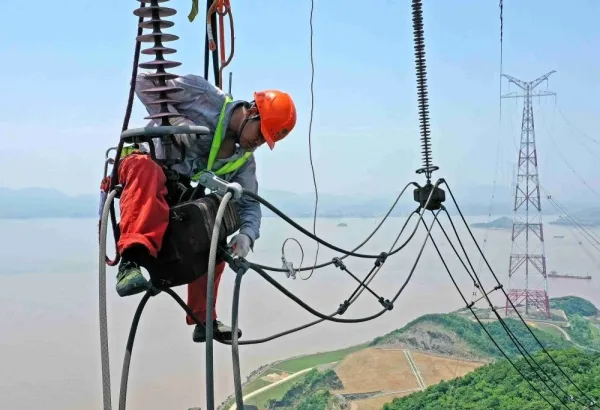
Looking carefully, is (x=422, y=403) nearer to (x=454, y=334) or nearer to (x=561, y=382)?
(x=561, y=382)

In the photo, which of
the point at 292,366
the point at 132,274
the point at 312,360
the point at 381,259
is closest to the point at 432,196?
the point at 381,259

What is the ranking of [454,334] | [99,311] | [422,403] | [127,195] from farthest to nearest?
1. [454,334]
2. [422,403]
3. [127,195]
4. [99,311]

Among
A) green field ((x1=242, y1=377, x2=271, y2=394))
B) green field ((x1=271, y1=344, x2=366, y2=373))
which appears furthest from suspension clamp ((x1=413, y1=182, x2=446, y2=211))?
green field ((x1=271, y1=344, x2=366, y2=373))

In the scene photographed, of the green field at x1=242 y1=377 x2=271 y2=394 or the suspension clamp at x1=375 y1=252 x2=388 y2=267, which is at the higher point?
the suspension clamp at x1=375 y1=252 x2=388 y2=267

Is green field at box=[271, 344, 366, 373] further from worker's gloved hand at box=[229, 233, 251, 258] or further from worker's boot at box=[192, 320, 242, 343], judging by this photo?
worker's gloved hand at box=[229, 233, 251, 258]

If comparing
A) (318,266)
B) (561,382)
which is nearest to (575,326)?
(561,382)

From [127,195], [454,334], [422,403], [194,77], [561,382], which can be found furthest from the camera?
[454,334]

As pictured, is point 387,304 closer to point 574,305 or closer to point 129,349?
point 129,349
